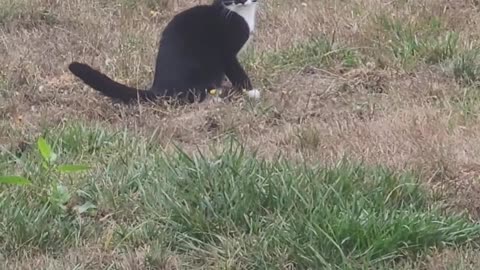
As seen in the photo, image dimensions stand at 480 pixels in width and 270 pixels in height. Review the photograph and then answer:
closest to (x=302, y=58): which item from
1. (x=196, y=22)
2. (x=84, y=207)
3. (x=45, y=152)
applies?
(x=196, y=22)

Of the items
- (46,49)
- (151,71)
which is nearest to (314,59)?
(151,71)

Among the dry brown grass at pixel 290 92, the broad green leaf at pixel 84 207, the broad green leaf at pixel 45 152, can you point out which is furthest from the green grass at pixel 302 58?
the broad green leaf at pixel 84 207

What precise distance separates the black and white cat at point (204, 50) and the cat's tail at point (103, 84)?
19 centimetres

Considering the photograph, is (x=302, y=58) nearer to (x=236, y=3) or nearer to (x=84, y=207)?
(x=236, y=3)

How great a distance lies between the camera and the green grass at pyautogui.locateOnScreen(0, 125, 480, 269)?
9.96 ft

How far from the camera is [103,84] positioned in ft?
16.6

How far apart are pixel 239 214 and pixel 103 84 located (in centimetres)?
204

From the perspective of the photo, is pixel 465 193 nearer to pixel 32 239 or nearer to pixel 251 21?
pixel 32 239

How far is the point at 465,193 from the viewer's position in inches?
137

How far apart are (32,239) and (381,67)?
2976 millimetres

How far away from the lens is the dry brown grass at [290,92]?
4055mm

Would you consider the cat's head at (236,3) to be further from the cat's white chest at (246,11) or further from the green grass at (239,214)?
the green grass at (239,214)

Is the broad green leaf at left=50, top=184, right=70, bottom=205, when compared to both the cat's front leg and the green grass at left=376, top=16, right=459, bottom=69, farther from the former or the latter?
the green grass at left=376, top=16, right=459, bottom=69

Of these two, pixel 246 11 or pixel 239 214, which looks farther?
pixel 246 11
